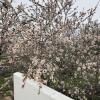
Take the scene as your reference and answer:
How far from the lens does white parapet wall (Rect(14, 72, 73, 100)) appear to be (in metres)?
6.10

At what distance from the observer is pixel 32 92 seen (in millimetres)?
7207

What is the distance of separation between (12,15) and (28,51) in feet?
18.8

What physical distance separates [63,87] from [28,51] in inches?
53.8

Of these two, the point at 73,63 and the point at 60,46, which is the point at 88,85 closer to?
the point at 73,63

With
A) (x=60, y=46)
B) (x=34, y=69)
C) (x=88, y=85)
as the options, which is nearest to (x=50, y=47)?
(x=60, y=46)

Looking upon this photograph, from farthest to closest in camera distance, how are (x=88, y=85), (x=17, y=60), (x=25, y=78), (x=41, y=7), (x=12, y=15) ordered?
(x=12, y=15) → (x=41, y=7) → (x=17, y=60) → (x=88, y=85) → (x=25, y=78)

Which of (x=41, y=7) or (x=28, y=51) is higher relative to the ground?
(x=41, y=7)

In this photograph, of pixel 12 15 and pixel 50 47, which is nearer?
pixel 50 47

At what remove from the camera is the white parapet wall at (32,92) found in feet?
20.0

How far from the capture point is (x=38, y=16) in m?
9.35

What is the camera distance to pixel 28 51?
8.31m

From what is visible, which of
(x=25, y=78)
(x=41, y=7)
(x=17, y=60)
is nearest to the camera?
(x=25, y=78)

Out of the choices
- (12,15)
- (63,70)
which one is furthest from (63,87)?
(12,15)

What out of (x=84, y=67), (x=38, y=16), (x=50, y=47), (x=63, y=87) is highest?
(x=38, y=16)
